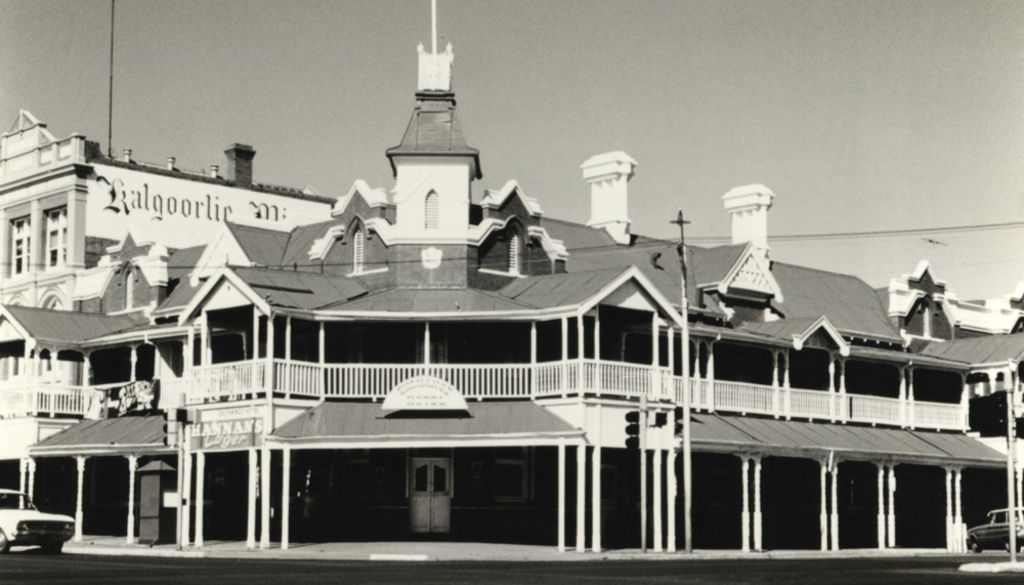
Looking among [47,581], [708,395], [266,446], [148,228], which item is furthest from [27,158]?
[47,581]

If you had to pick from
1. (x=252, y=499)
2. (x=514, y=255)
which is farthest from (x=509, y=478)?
(x=252, y=499)

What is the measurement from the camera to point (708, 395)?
46.1 meters

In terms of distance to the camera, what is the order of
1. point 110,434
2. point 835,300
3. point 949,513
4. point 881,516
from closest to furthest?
1. point 110,434
2. point 881,516
3. point 949,513
4. point 835,300

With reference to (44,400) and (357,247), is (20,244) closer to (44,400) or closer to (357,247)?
(44,400)

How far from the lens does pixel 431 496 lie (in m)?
43.8

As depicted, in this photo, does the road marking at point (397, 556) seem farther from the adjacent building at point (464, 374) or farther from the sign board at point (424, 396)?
the sign board at point (424, 396)

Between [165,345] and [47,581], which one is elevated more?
[165,345]

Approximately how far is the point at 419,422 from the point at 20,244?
2341 cm

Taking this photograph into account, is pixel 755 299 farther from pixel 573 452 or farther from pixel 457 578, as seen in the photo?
pixel 457 578

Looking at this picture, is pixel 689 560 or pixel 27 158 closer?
pixel 689 560

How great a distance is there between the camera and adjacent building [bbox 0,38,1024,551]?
1614 inches

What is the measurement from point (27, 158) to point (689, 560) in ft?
105

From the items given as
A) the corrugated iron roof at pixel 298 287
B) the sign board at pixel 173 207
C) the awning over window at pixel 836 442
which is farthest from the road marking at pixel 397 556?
the sign board at pixel 173 207

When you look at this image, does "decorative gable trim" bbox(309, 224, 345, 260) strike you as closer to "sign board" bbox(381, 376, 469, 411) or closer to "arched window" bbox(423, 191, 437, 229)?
"arched window" bbox(423, 191, 437, 229)
